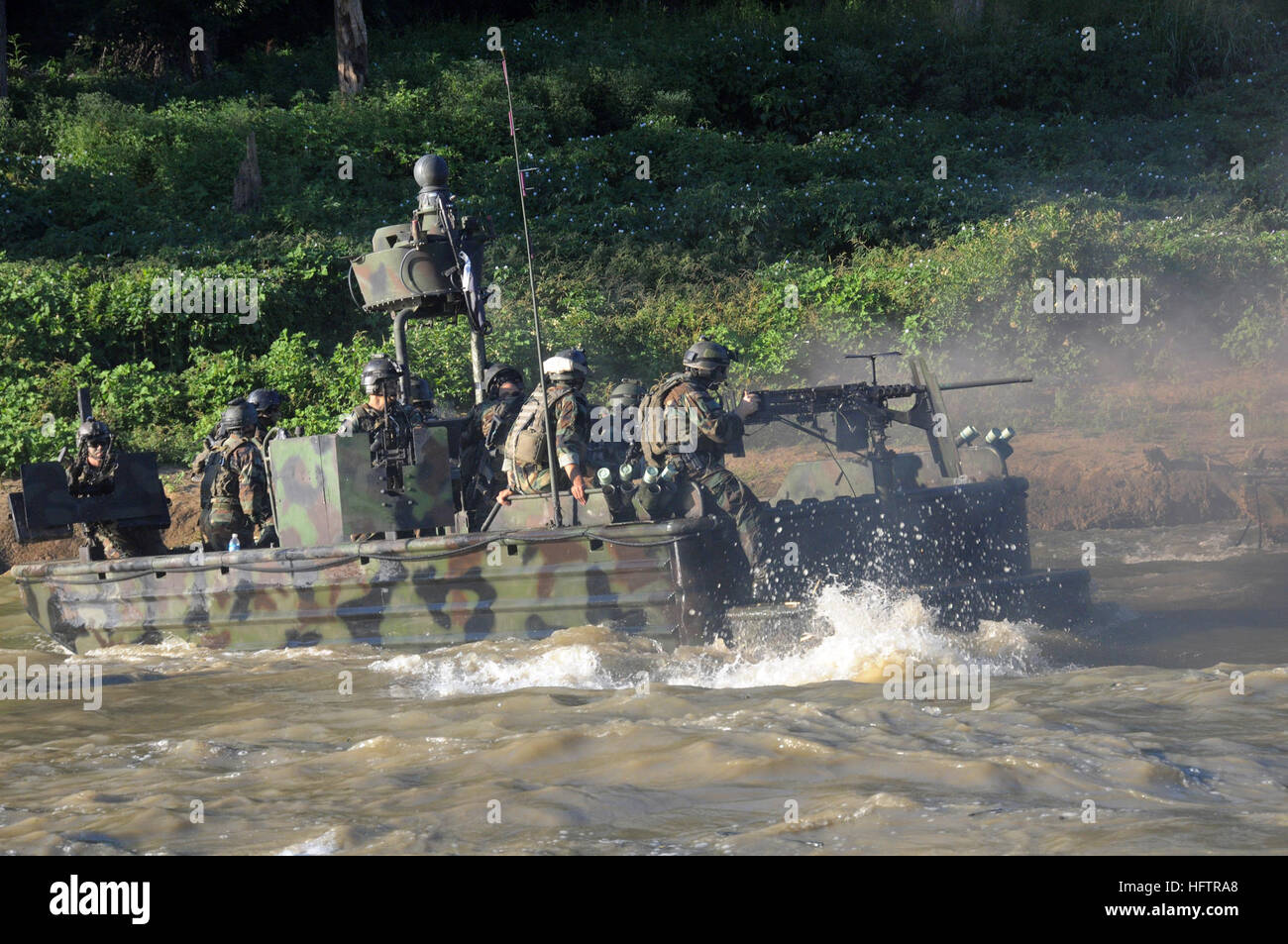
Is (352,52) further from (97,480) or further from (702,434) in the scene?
(702,434)

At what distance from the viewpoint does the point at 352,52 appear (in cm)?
2422

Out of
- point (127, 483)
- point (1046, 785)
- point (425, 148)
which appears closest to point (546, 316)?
point (425, 148)

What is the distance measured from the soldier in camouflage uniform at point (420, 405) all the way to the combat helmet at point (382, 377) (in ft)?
0.78

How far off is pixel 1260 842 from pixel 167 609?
26.2 feet

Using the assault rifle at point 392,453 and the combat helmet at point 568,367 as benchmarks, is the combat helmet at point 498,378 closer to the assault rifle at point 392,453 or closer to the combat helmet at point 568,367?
the combat helmet at point 568,367

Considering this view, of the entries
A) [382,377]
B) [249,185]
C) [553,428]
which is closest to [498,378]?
[382,377]

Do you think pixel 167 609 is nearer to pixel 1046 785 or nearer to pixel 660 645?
pixel 660 645

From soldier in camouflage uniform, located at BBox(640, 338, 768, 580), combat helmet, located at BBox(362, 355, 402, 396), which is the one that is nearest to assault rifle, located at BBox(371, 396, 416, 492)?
combat helmet, located at BBox(362, 355, 402, 396)

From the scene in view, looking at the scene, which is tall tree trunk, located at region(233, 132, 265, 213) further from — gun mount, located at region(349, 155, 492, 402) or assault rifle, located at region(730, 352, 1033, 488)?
assault rifle, located at region(730, 352, 1033, 488)

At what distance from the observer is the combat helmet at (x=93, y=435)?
36.6 ft

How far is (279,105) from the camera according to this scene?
81.0 feet

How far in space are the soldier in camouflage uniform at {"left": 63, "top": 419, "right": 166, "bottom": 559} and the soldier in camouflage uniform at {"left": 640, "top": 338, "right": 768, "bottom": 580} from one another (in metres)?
4.36

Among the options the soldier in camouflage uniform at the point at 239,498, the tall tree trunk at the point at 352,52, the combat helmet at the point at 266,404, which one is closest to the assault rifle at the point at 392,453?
the soldier in camouflage uniform at the point at 239,498

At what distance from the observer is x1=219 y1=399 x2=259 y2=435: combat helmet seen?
11.1m
